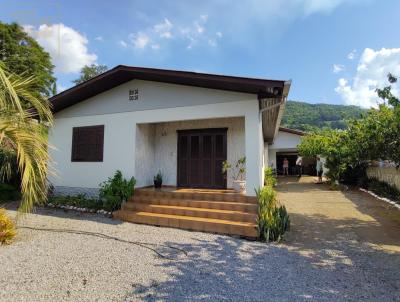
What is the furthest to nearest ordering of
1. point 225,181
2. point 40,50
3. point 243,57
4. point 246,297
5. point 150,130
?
point 40,50
point 243,57
point 150,130
point 225,181
point 246,297

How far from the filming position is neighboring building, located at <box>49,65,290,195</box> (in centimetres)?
808

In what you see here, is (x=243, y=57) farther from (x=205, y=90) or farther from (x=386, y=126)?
(x=386, y=126)

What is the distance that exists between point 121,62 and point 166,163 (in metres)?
3.88

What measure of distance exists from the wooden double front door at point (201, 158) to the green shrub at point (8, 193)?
22.7ft

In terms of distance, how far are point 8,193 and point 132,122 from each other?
638cm

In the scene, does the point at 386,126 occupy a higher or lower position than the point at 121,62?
lower

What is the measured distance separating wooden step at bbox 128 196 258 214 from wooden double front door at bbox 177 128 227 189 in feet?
6.03

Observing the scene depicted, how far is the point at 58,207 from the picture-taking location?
9156 millimetres

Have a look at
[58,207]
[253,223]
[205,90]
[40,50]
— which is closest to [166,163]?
[205,90]

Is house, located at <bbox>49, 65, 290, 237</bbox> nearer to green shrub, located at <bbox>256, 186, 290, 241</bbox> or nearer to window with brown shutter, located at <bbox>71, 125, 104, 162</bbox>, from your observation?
window with brown shutter, located at <bbox>71, 125, 104, 162</bbox>

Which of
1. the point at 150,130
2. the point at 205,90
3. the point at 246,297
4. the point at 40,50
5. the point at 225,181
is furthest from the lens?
the point at 40,50

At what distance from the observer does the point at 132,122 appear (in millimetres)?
8984

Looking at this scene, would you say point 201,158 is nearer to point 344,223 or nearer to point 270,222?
point 270,222

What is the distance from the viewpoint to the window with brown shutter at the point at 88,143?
31.0 ft
